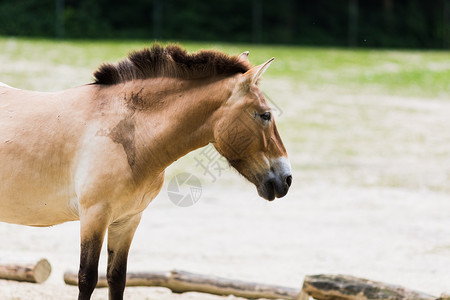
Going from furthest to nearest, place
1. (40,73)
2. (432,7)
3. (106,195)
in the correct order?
(432,7) < (40,73) < (106,195)

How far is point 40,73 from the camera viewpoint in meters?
19.2

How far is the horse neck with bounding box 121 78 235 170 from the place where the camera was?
4.14 metres

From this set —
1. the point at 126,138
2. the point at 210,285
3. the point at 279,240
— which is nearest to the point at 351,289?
the point at 210,285

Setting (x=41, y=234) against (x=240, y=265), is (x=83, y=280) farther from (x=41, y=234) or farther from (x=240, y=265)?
(x=41, y=234)

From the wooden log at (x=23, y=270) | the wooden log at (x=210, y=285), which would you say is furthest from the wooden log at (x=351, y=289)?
the wooden log at (x=23, y=270)

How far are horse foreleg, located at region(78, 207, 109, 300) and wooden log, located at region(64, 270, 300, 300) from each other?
152 centimetres

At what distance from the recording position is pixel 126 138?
418cm

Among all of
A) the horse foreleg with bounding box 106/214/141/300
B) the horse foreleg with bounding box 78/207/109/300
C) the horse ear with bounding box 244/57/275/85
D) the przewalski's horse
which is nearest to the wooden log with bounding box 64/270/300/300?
the horse foreleg with bounding box 106/214/141/300

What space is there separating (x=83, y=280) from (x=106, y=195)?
564 millimetres

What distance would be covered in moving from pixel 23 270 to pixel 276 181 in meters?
2.73

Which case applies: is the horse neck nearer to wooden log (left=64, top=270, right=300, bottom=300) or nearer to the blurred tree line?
wooden log (left=64, top=270, right=300, bottom=300)

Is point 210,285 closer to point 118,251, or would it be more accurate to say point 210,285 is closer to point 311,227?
point 118,251

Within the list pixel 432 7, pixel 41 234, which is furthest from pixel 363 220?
pixel 432 7

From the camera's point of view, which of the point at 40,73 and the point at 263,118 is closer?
the point at 263,118
